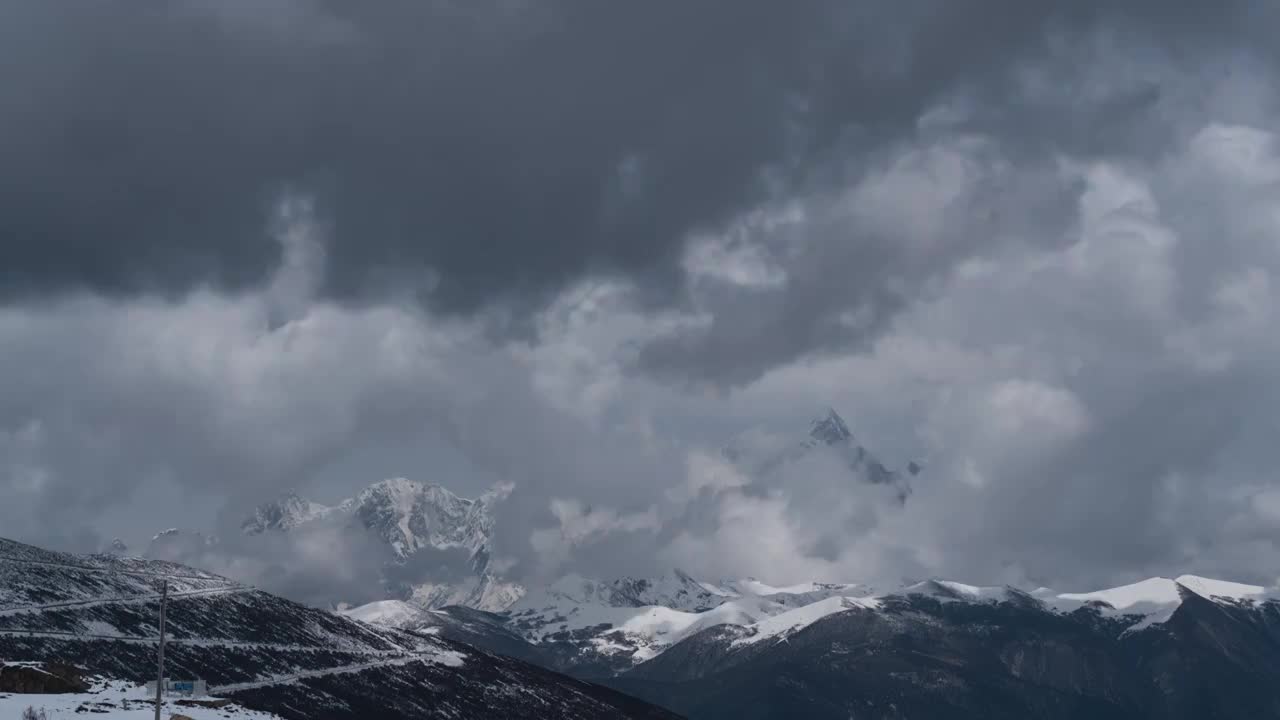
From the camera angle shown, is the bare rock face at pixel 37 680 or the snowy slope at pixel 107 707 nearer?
the snowy slope at pixel 107 707

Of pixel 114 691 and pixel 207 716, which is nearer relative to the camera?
pixel 207 716

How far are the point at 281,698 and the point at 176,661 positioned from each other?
18.2 m

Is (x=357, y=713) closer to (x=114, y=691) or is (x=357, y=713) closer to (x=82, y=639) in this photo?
(x=82, y=639)

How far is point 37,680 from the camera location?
360 feet

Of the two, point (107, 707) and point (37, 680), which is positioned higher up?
point (37, 680)

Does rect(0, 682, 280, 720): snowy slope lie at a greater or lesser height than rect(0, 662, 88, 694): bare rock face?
lesser

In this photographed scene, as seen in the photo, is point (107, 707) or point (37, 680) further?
point (37, 680)

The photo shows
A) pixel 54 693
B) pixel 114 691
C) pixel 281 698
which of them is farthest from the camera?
pixel 281 698

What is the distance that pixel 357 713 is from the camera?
198 metres

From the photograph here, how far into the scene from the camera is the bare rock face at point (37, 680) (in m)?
107

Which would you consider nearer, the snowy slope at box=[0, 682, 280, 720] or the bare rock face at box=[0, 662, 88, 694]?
the snowy slope at box=[0, 682, 280, 720]

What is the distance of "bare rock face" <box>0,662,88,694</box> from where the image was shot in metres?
107

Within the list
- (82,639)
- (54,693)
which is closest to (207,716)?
(54,693)

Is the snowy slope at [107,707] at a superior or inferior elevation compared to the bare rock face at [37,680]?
inferior
